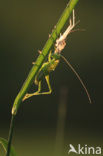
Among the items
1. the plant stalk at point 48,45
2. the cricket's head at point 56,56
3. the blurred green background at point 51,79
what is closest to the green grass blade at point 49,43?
the plant stalk at point 48,45

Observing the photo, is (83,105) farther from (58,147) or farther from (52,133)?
(58,147)

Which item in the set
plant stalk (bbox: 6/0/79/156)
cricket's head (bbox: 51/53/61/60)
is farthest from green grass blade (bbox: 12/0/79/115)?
cricket's head (bbox: 51/53/61/60)

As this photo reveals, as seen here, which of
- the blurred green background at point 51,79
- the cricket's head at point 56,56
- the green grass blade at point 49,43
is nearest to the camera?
the green grass blade at point 49,43

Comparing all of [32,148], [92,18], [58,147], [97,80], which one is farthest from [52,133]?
[58,147]

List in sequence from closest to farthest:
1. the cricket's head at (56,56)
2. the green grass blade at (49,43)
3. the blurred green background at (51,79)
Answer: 1. the green grass blade at (49,43)
2. the cricket's head at (56,56)
3. the blurred green background at (51,79)

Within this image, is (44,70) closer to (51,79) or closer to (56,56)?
(56,56)

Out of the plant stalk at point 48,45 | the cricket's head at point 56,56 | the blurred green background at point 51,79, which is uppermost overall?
the blurred green background at point 51,79

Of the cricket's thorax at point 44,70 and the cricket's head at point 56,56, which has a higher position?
the cricket's head at point 56,56

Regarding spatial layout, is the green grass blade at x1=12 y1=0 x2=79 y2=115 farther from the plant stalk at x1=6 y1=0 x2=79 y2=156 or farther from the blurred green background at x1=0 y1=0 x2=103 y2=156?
the blurred green background at x1=0 y1=0 x2=103 y2=156

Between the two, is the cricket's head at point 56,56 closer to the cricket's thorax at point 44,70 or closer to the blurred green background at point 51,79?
the cricket's thorax at point 44,70
